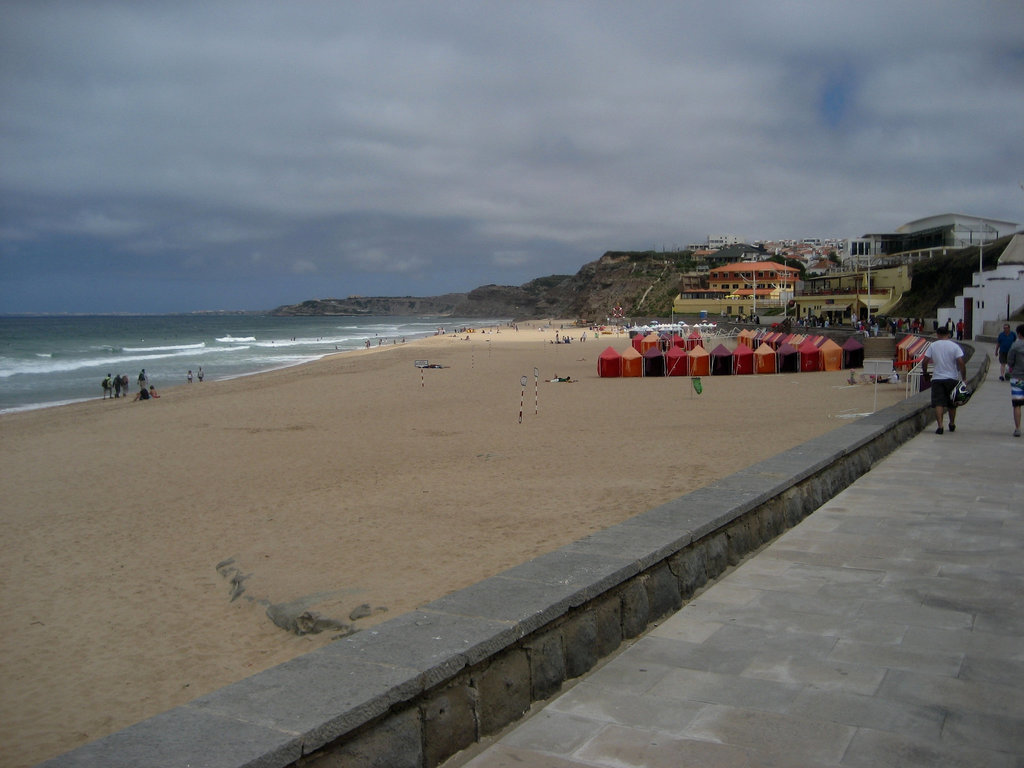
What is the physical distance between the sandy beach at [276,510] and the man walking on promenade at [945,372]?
2805 mm

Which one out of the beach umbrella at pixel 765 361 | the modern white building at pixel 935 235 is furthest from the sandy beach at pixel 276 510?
the modern white building at pixel 935 235

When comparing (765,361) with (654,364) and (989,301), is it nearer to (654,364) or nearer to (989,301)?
(654,364)

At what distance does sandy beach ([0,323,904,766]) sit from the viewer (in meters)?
6.13

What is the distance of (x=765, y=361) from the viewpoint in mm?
28531

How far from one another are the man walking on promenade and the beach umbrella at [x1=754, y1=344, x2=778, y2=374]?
19.2 meters

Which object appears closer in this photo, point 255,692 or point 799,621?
point 255,692

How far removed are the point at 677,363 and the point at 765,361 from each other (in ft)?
10.4

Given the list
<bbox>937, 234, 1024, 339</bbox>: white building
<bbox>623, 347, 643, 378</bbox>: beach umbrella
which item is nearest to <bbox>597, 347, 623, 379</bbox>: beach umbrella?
<bbox>623, 347, 643, 378</bbox>: beach umbrella

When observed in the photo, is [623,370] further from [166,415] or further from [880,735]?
[880,735]

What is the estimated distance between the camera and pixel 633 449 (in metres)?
13.4

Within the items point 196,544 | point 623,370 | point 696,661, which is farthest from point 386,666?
point 623,370

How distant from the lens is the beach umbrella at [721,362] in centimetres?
2812

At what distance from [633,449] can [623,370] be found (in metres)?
15.3

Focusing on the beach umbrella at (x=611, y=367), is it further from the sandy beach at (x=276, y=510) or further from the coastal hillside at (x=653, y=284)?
the coastal hillside at (x=653, y=284)
